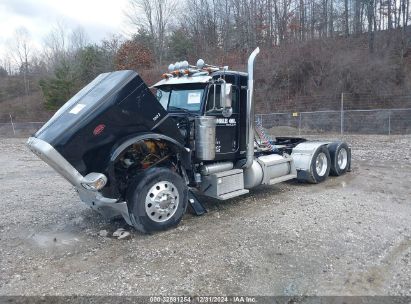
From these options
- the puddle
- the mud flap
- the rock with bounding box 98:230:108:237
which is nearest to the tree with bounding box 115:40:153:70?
the mud flap

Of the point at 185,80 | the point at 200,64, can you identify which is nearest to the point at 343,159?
the point at 200,64

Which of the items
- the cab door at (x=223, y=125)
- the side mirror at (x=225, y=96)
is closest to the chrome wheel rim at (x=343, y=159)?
the cab door at (x=223, y=125)

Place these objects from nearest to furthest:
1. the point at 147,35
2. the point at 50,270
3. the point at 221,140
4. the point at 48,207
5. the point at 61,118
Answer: the point at 50,270, the point at 61,118, the point at 221,140, the point at 48,207, the point at 147,35

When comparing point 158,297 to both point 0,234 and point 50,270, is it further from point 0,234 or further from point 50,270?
point 0,234

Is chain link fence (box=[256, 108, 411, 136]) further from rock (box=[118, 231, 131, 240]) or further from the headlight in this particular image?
the headlight

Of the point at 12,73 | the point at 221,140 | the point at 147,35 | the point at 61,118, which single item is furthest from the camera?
the point at 12,73

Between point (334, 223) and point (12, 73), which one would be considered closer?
point (334, 223)

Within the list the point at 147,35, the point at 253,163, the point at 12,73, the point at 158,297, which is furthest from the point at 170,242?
the point at 12,73

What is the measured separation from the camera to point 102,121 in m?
5.04

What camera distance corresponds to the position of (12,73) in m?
58.5

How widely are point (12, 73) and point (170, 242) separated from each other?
62944mm

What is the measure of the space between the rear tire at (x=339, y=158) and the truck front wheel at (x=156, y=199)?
523 centimetres

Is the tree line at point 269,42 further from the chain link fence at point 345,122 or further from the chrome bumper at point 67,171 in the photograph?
the chrome bumper at point 67,171

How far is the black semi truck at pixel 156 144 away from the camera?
196 inches
